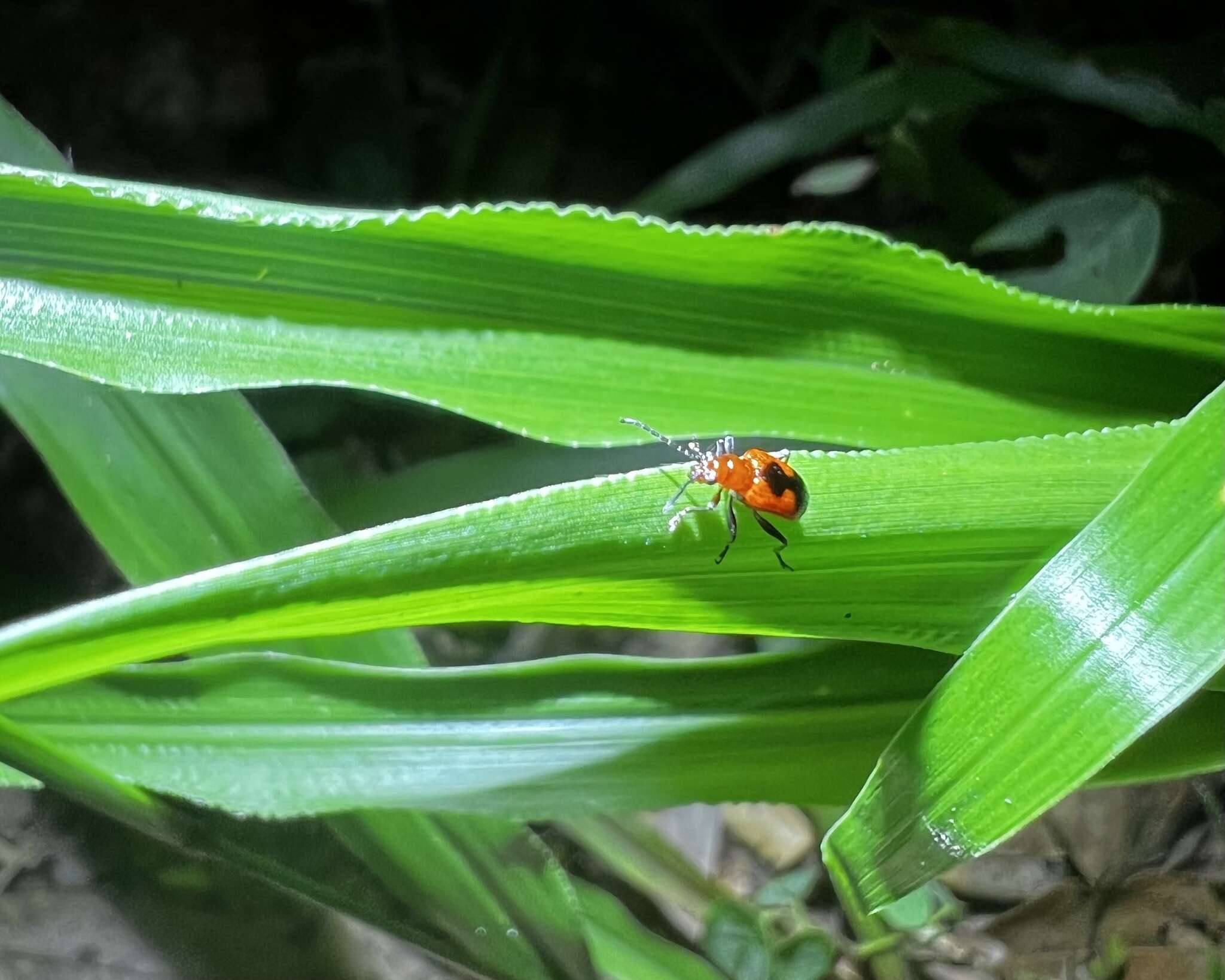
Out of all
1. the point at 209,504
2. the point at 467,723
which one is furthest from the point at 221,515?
the point at 467,723

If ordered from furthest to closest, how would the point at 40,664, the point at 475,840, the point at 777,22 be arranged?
the point at 777,22
the point at 475,840
the point at 40,664

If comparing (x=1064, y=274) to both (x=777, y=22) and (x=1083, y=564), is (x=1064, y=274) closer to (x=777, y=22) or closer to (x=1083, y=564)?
(x=1083, y=564)

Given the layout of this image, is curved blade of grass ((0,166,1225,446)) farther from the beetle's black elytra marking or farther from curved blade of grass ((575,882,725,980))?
curved blade of grass ((575,882,725,980))

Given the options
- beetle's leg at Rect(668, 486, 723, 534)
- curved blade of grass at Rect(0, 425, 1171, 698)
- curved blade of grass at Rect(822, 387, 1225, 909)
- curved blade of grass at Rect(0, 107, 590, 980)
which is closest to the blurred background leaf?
curved blade of grass at Rect(0, 425, 1171, 698)

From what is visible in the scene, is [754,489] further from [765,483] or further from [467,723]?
[467,723]

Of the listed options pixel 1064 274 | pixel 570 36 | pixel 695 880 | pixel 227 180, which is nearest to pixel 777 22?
pixel 570 36

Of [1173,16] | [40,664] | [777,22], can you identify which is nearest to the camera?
[40,664]
